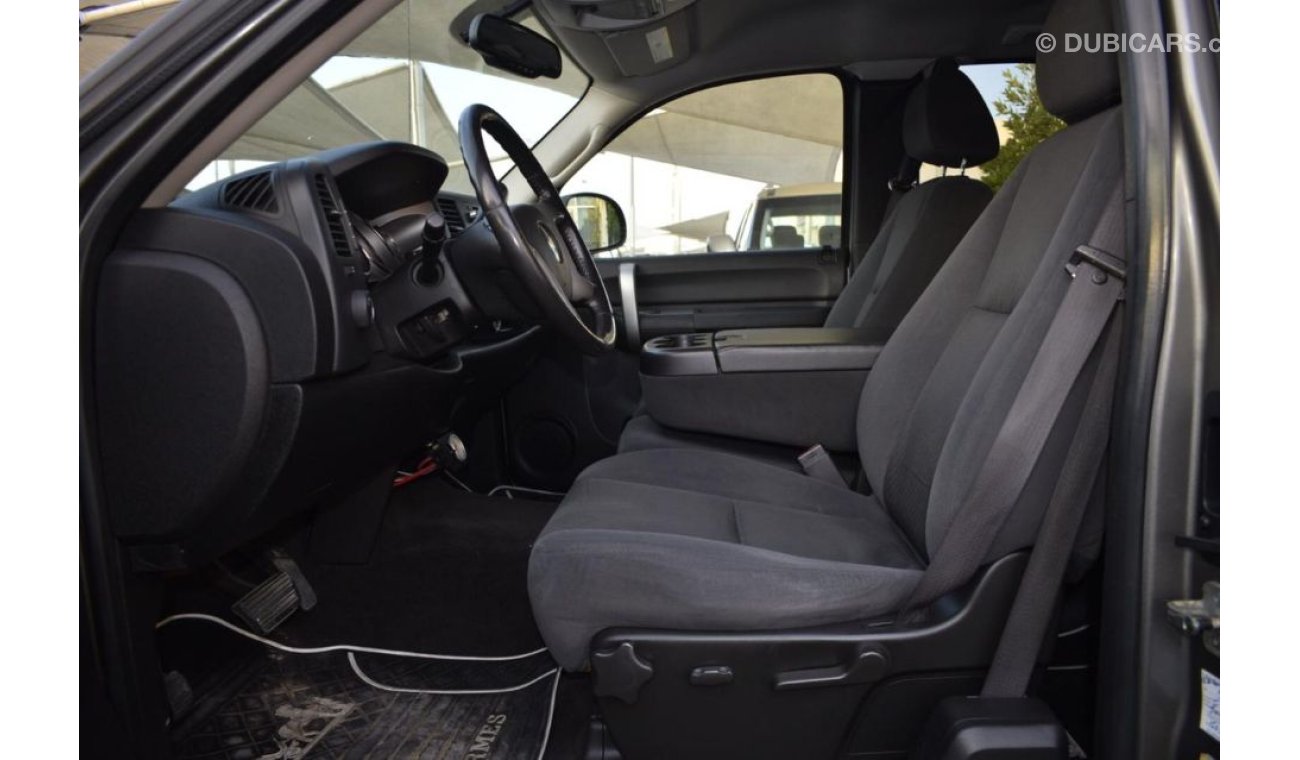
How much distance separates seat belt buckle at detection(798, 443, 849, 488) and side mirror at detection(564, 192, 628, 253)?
0.99m

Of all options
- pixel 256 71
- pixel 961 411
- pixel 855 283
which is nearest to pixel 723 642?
pixel 961 411

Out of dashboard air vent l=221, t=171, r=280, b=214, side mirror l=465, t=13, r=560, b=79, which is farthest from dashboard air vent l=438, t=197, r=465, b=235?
dashboard air vent l=221, t=171, r=280, b=214

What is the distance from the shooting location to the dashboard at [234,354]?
108cm

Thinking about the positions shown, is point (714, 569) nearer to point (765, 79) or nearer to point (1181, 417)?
point (1181, 417)

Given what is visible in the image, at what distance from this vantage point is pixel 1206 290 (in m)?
0.86

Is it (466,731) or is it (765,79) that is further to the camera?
(765,79)

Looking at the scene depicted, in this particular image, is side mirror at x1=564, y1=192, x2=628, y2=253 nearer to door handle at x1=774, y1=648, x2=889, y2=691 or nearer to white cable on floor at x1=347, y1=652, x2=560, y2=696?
white cable on floor at x1=347, y1=652, x2=560, y2=696

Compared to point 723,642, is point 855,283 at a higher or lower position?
higher

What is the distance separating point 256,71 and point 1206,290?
1.00 meters

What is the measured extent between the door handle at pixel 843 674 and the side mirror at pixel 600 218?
173 cm

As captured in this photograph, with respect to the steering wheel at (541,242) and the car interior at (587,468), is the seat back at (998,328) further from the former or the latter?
the steering wheel at (541,242)

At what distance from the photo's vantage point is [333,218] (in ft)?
4.32

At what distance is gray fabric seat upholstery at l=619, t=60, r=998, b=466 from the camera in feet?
6.77

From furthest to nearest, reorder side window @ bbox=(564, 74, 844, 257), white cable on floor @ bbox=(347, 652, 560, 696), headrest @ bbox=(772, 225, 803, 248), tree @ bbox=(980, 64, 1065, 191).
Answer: headrest @ bbox=(772, 225, 803, 248), side window @ bbox=(564, 74, 844, 257), tree @ bbox=(980, 64, 1065, 191), white cable on floor @ bbox=(347, 652, 560, 696)
